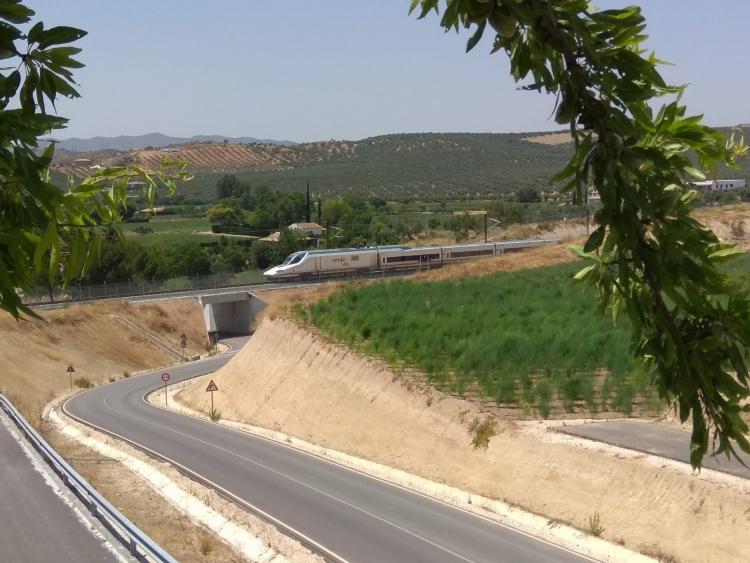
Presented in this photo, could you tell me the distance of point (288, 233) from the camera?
86.8 m

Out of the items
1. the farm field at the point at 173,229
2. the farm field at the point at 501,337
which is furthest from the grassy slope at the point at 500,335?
the farm field at the point at 173,229

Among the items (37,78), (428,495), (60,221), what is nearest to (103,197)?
(60,221)

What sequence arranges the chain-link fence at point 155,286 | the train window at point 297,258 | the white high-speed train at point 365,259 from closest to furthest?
1. the white high-speed train at point 365,259
2. the train window at point 297,258
3. the chain-link fence at point 155,286

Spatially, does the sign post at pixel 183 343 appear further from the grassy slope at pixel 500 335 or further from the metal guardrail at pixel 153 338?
the grassy slope at pixel 500 335

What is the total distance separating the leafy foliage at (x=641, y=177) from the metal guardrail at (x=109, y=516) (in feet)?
35.5

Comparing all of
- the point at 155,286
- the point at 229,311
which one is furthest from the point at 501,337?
the point at 155,286

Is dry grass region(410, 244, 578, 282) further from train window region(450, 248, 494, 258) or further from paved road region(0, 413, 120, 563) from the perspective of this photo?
paved road region(0, 413, 120, 563)

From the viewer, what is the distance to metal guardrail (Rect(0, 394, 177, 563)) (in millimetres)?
12922

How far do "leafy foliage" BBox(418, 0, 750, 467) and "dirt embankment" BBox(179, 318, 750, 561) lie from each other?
16.3 m

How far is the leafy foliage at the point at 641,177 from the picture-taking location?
7.89 ft

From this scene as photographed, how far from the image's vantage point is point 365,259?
217 feet

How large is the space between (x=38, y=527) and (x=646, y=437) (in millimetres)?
14795

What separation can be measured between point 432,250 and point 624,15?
2635 inches

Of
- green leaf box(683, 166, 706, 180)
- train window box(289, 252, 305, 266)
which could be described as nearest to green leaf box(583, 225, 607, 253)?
green leaf box(683, 166, 706, 180)
